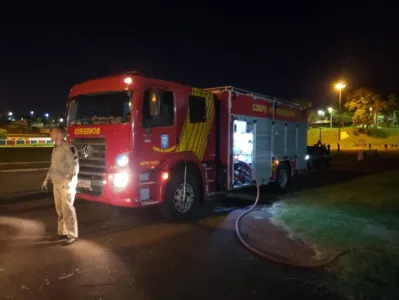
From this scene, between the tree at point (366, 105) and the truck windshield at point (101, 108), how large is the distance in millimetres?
58158

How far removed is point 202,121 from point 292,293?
473 centimetres

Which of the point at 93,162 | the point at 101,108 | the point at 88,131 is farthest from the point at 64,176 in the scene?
the point at 101,108

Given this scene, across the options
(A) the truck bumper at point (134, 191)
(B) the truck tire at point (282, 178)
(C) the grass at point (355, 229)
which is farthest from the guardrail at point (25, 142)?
(A) the truck bumper at point (134, 191)

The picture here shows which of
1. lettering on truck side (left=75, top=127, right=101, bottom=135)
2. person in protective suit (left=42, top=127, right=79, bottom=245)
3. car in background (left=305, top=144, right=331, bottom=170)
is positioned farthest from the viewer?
car in background (left=305, top=144, right=331, bottom=170)

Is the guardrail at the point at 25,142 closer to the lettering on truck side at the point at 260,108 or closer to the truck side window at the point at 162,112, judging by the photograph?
the lettering on truck side at the point at 260,108

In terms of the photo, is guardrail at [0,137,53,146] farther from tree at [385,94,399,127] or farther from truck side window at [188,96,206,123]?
tree at [385,94,399,127]

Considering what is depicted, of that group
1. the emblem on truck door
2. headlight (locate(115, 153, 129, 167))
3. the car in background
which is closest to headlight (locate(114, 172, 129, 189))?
headlight (locate(115, 153, 129, 167))

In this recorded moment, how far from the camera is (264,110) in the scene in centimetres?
1064

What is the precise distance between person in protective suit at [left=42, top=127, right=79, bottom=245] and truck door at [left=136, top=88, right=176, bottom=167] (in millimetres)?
1280

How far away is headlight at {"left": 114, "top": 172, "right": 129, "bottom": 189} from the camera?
6.67 meters

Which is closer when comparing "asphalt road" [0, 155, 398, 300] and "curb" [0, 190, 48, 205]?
"asphalt road" [0, 155, 398, 300]

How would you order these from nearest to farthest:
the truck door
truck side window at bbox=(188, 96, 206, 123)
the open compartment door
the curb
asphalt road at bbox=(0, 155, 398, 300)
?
asphalt road at bbox=(0, 155, 398, 300) < the truck door < truck side window at bbox=(188, 96, 206, 123) < the curb < the open compartment door

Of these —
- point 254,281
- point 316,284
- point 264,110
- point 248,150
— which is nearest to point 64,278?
point 254,281

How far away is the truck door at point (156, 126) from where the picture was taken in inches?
267
